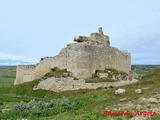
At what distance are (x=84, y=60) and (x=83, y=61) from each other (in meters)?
0.19

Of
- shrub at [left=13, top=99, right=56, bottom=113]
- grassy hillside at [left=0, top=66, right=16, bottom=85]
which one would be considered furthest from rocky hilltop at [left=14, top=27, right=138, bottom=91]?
grassy hillside at [left=0, top=66, right=16, bottom=85]

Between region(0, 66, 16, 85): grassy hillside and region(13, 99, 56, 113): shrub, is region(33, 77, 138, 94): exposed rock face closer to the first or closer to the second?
region(13, 99, 56, 113): shrub

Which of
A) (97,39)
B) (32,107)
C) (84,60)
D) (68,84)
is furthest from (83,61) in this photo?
(32,107)

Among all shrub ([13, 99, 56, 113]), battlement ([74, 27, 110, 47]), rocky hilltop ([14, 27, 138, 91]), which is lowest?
shrub ([13, 99, 56, 113])

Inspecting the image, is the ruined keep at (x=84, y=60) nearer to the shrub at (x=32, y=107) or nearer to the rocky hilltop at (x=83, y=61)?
the rocky hilltop at (x=83, y=61)

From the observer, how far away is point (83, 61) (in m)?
24.0

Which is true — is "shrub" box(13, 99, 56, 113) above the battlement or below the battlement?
below

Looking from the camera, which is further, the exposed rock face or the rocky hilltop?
the rocky hilltop

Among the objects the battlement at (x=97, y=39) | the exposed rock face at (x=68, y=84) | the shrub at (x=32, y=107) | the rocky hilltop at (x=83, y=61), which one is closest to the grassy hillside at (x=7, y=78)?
the rocky hilltop at (x=83, y=61)

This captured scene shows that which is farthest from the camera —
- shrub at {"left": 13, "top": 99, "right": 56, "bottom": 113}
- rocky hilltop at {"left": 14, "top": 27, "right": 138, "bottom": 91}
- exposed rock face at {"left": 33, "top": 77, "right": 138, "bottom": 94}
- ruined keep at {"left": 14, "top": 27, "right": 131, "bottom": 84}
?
ruined keep at {"left": 14, "top": 27, "right": 131, "bottom": 84}

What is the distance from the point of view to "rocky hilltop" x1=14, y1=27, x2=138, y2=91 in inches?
936

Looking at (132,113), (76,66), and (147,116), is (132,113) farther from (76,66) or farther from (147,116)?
(76,66)

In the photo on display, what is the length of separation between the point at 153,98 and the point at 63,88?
12.6 meters

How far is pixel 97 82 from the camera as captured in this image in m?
21.8
